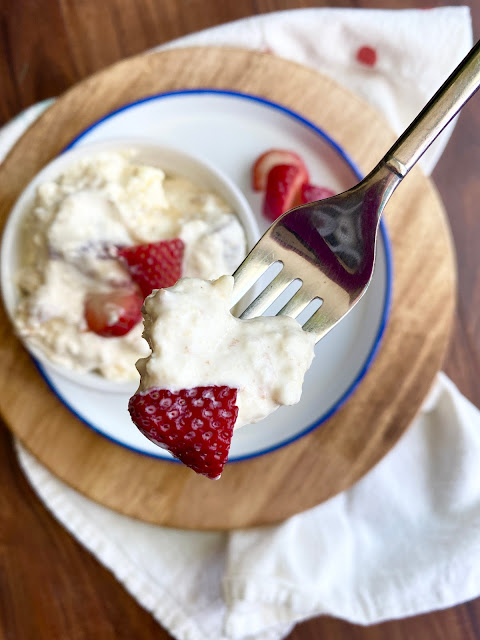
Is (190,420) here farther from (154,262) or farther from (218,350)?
(154,262)

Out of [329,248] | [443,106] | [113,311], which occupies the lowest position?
[113,311]

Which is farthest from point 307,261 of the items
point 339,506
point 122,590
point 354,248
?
point 122,590

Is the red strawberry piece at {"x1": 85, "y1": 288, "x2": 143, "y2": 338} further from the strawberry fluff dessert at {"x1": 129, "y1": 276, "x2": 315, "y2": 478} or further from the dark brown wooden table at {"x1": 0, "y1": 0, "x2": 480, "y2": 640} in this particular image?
the dark brown wooden table at {"x1": 0, "y1": 0, "x2": 480, "y2": 640}

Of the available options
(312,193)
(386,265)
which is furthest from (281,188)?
(386,265)

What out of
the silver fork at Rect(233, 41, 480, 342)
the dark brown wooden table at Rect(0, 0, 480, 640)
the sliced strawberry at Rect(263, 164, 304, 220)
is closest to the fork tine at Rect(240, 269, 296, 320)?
the silver fork at Rect(233, 41, 480, 342)

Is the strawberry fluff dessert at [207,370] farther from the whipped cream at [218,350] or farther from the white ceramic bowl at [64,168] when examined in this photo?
the white ceramic bowl at [64,168]
